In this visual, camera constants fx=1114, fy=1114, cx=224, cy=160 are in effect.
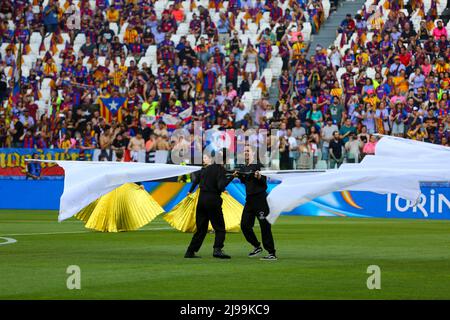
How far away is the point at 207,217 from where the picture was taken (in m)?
20.0

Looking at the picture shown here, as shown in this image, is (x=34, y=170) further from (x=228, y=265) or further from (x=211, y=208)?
(x=228, y=265)

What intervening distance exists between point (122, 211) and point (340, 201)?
9.77 metres

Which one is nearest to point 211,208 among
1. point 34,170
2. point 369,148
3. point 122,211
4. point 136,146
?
point 122,211

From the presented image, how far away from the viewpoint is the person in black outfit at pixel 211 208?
19906 millimetres

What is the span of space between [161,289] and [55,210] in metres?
24.1

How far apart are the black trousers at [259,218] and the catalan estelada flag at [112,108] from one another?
21.0 metres

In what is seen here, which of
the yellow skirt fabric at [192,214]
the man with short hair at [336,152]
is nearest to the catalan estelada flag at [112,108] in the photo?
the man with short hair at [336,152]

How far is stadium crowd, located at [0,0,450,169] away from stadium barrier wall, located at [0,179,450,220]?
60.1 inches

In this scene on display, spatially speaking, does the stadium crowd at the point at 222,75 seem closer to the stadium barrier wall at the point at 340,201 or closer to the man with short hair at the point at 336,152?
the man with short hair at the point at 336,152

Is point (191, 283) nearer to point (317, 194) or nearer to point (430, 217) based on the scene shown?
point (317, 194)
